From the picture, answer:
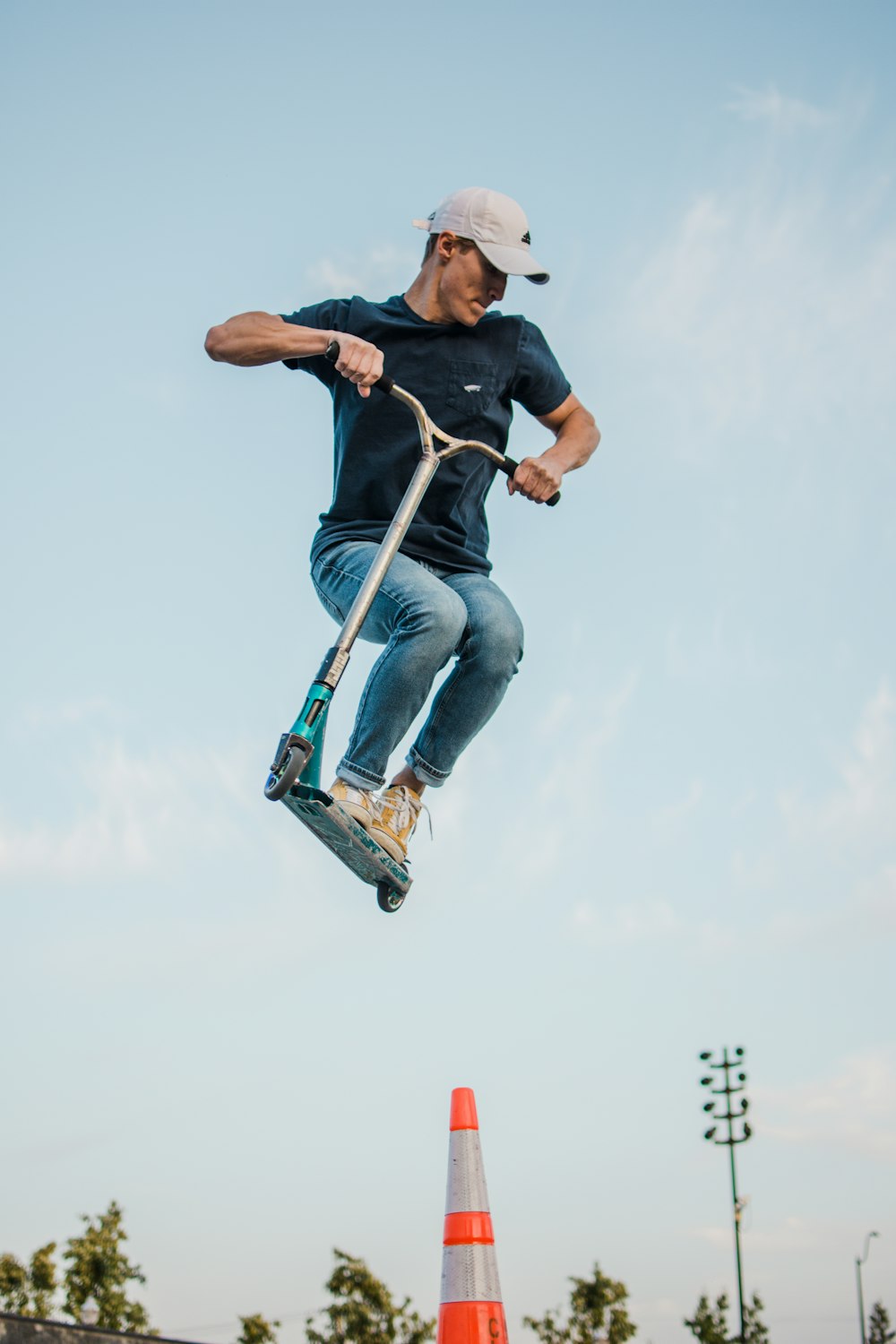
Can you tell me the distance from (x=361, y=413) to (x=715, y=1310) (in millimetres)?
40497

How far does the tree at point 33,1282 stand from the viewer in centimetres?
3023

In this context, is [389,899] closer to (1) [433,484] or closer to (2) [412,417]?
(1) [433,484]

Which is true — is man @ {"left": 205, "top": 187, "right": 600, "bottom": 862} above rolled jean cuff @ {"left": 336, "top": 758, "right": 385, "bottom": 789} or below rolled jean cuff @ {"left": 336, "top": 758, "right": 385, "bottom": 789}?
above

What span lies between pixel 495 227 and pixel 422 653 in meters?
1.93

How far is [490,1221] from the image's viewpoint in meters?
4.92

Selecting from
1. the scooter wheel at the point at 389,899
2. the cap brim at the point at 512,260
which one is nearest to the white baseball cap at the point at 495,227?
the cap brim at the point at 512,260

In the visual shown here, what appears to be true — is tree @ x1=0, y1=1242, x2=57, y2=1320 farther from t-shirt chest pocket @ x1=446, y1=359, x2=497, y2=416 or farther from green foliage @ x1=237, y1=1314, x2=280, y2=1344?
t-shirt chest pocket @ x1=446, y1=359, x2=497, y2=416

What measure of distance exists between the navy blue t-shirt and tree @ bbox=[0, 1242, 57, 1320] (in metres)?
30.4

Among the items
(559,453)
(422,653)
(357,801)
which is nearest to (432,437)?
(559,453)

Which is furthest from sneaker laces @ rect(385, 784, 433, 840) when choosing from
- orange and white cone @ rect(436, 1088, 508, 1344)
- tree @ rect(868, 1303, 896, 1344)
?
tree @ rect(868, 1303, 896, 1344)

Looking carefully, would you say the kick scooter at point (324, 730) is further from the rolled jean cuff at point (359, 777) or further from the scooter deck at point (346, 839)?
the rolled jean cuff at point (359, 777)

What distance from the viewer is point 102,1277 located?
100 ft

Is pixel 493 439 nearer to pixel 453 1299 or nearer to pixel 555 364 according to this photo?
pixel 555 364

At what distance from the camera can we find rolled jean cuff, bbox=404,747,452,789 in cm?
560
